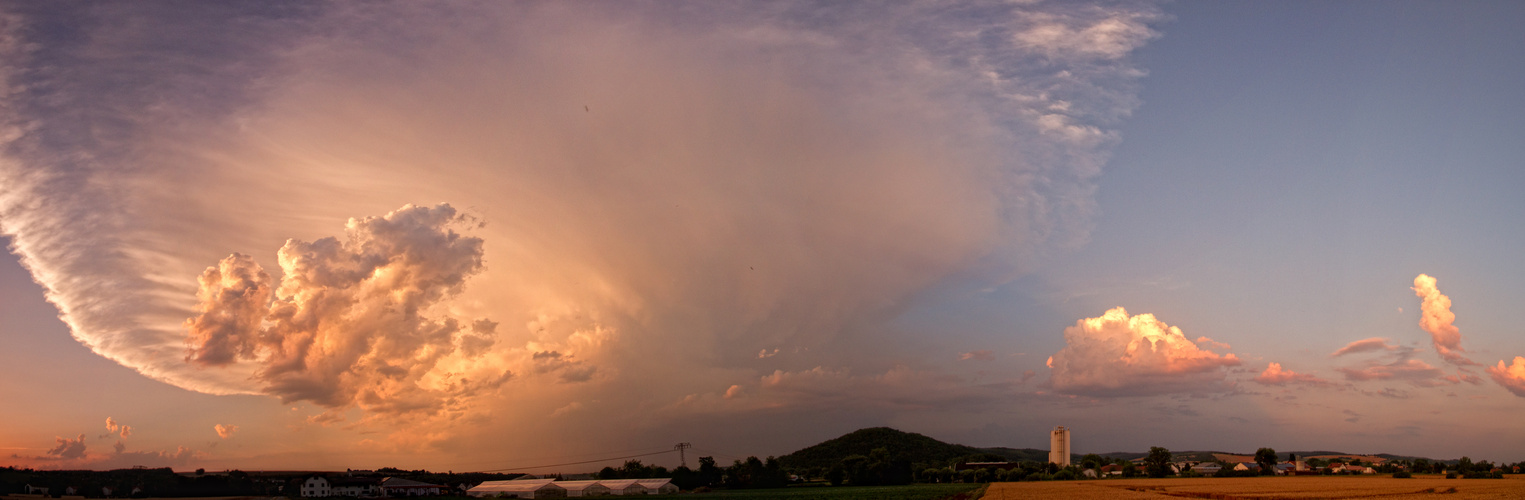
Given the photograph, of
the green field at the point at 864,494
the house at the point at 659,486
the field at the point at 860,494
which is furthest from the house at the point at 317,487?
the field at the point at 860,494

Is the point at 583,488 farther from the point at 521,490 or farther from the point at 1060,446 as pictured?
the point at 1060,446

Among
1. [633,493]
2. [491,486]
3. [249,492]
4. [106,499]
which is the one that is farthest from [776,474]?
[106,499]

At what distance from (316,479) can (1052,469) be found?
13322cm

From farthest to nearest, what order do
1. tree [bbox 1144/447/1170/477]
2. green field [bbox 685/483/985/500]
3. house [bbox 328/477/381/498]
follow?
tree [bbox 1144/447/1170/477]
house [bbox 328/477/381/498]
green field [bbox 685/483/985/500]

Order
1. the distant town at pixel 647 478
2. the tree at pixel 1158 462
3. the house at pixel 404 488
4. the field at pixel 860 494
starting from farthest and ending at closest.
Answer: the tree at pixel 1158 462 < the house at pixel 404 488 < the distant town at pixel 647 478 < the field at pixel 860 494

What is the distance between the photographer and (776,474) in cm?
13575

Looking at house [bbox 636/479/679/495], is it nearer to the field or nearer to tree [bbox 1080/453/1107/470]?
the field

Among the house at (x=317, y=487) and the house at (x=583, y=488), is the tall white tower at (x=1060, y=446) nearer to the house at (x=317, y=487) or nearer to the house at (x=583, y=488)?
the house at (x=583, y=488)

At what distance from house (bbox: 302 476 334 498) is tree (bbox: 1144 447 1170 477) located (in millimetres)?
141822

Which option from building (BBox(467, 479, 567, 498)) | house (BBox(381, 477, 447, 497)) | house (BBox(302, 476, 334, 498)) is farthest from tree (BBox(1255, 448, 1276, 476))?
house (BBox(302, 476, 334, 498))

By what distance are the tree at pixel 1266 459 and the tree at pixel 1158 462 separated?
2019 centimetres

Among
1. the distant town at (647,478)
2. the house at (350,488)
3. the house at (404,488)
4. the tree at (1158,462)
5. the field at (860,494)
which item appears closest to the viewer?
the field at (860,494)

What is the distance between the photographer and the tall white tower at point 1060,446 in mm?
175250

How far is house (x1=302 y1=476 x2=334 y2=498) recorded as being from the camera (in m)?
126
